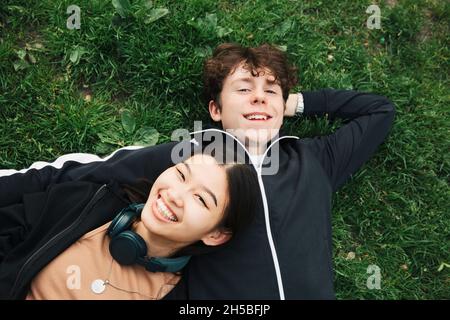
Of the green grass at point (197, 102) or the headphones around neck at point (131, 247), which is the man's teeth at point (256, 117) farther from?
the headphones around neck at point (131, 247)

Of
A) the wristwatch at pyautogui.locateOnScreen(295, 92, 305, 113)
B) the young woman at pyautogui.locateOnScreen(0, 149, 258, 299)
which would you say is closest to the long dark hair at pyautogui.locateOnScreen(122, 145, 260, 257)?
the young woman at pyautogui.locateOnScreen(0, 149, 258, 299)

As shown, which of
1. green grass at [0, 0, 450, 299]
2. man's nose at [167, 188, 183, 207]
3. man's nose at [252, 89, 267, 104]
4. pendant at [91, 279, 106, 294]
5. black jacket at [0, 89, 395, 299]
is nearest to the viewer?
man's nose at [167, 188, 183, 207]

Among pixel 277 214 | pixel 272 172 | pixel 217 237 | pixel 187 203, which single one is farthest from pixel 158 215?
pixel 272 172

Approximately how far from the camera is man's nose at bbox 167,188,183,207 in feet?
7.95

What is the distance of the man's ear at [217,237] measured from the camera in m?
2.66

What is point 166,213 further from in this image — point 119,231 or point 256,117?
point 256,117

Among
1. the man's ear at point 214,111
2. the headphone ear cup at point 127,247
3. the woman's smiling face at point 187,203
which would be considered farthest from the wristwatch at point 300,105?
the headphone ear cup at point 127,247

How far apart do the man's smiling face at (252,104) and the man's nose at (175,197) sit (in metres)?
0.82

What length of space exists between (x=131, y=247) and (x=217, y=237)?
0.50 m

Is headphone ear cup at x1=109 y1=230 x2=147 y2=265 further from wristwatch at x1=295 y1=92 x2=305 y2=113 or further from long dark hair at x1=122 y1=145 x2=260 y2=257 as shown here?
wristwatch at x1=295 y1=92 x2=305 y2=113

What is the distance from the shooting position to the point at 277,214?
289 centimetres

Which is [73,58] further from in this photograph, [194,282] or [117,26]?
[194,282]
